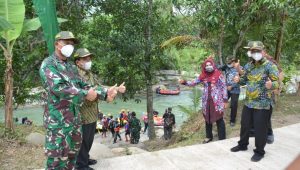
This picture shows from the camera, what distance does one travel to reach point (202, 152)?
5.23 metres

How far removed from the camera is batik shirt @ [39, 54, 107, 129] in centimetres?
334

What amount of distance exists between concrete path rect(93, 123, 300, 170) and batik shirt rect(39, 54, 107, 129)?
122 centimetres

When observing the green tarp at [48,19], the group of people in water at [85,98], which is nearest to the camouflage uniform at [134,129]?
the group of people in water at [85,98]

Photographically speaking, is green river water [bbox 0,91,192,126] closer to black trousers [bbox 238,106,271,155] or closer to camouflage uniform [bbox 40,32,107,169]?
black trousers [bbox 238,106,271,155]

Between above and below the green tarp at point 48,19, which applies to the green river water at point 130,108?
below

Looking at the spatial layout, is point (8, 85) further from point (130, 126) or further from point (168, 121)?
point (130, 126)

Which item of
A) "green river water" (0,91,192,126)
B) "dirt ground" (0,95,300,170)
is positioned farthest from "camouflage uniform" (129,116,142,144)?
"green river water" (0,91,192,126)

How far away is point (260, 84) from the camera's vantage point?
468 centimetres

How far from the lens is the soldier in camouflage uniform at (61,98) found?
3.36 meters

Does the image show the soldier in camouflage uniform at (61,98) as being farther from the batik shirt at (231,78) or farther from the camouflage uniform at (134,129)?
the camouflage uniform at (134,129)

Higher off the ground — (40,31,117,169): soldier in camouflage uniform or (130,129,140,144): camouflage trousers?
(40,31,117,169): soldier in camouflage uniform

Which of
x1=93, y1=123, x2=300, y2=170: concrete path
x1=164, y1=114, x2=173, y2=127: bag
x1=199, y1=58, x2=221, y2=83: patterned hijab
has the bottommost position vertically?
x1=164, y1=114, x2=173, y2=127: bag

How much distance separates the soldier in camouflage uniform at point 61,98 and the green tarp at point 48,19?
4.69 ft

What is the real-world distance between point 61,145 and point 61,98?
16.9 inches
